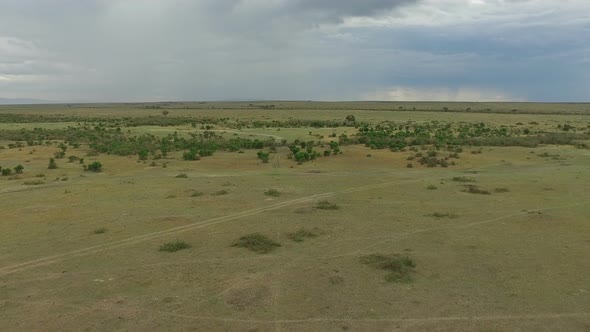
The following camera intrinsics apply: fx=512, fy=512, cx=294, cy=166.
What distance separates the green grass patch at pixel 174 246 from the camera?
441 inches

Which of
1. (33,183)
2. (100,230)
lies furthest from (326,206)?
(33,183)

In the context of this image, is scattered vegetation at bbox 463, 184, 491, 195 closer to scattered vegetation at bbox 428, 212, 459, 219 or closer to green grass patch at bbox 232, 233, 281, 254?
scattered vegetation at bbox 428, 212, 459, 219

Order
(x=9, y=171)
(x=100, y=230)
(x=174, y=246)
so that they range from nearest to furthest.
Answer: (x=174, y=246) < (x=100, y=230) < (x=9, y=171)

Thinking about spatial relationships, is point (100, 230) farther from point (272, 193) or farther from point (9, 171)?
point (9, 171)

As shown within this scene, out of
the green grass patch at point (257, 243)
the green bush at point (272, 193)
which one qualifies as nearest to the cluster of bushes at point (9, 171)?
the green bush at point (272, 193)

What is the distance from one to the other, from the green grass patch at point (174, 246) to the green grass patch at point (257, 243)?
3.59 ft

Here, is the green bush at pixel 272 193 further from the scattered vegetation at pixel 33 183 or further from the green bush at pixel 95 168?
the green bush at pixel 95 168

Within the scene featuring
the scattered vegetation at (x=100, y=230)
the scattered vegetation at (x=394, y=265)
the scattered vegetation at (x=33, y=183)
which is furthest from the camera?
the scattered vegetation at (x=33, y=183)

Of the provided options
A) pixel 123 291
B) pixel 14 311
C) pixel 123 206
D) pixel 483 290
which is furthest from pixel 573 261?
pixel 123 206

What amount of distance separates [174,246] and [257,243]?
71.8 inches

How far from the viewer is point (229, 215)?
580 inches

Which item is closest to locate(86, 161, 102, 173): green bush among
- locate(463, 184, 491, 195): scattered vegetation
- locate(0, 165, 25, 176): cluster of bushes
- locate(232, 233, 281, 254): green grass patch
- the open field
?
the open field

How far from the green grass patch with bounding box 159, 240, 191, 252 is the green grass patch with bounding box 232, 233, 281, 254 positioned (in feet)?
3.59

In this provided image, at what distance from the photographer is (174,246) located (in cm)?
1129
